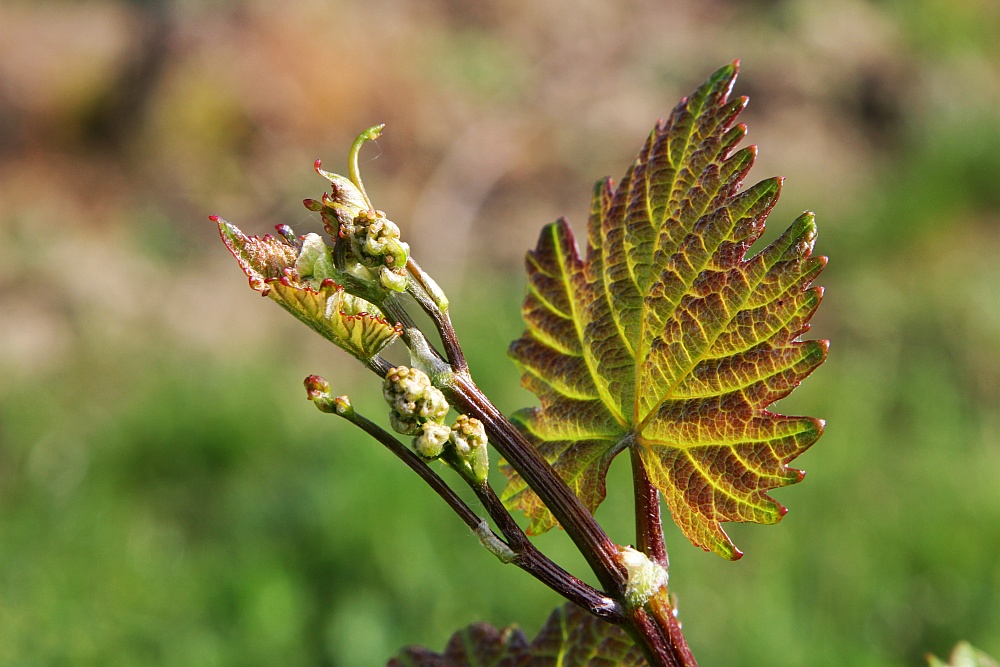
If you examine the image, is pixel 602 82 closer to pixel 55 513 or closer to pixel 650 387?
pixel 55 513

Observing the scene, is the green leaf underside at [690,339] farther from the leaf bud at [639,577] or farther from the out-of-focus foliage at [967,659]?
the out-of-focus foliage at [967,659]

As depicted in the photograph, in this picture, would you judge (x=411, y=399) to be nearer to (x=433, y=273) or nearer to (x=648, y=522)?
(x=648, y=522)

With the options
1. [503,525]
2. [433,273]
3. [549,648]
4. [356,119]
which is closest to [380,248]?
[503,525]

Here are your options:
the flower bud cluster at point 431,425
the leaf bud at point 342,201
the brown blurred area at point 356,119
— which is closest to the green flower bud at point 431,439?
the flower bud cluster at point 431,425

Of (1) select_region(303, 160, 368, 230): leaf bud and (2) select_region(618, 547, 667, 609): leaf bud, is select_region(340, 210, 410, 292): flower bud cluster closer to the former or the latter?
(1) select_region(303, 160, 368, 230): leaf bud

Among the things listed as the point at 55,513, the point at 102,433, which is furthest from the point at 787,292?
the point at 102,433

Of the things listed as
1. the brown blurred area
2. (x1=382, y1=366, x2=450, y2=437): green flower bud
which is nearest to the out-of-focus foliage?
(x1=382, y1=366, x2=450, y2=437): green flower bud
